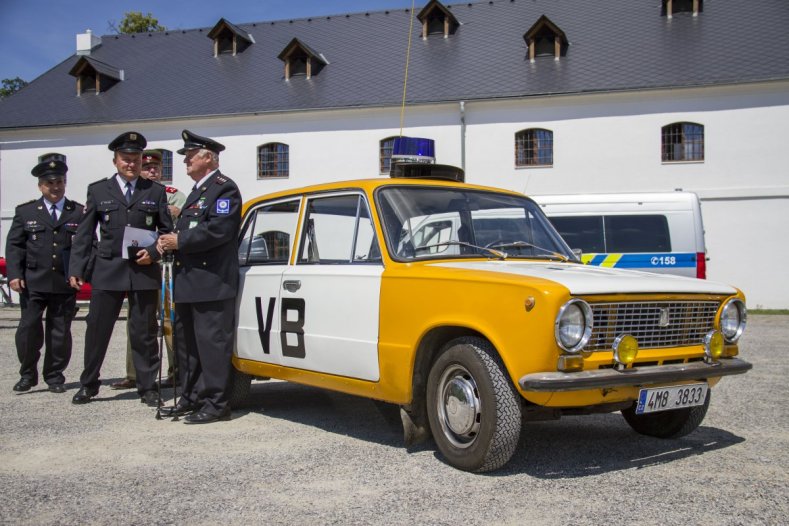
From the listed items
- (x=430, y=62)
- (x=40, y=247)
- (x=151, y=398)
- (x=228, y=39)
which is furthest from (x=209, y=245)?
(x=228, y=39)

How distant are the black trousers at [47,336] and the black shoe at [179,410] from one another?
1.81m

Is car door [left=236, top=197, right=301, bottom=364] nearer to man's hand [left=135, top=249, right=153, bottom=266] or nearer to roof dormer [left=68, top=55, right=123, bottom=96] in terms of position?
man's hand [left=135, top=249, right=153, bottom=266]

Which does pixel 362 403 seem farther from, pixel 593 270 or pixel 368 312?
pixel 593 270

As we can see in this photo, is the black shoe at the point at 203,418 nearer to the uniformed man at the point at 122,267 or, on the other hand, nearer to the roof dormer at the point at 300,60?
the uniformed man at the point at 122,267

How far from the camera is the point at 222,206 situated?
19.5 feet

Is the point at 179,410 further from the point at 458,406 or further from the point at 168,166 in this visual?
the point at 168,166

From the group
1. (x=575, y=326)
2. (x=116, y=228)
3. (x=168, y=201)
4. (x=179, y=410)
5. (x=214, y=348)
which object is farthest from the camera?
(x=168, y=201)

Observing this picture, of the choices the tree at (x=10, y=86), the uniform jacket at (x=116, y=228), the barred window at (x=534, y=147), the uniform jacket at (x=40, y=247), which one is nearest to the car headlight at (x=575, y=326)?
the uniform jacket at (x=116, y=228)

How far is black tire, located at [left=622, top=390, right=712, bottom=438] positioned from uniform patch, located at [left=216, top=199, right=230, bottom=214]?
10.5 ft

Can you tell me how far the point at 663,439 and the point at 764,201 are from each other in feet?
64.0

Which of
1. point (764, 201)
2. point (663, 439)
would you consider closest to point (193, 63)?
point (764, 201)

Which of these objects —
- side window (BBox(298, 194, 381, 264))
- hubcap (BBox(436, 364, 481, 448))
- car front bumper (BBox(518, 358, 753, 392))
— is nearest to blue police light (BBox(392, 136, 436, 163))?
side window (BBox(298, 194, 381, 264))

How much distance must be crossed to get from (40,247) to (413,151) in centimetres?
376

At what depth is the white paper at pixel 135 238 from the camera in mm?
6566
